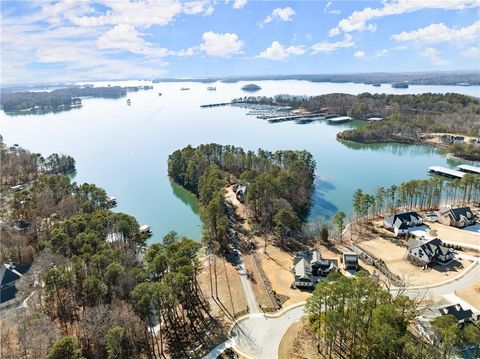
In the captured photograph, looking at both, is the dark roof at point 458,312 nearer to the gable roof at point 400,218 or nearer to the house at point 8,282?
the gable roof at point 400,218

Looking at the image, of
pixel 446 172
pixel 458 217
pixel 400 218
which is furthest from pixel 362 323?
pixel 446 172

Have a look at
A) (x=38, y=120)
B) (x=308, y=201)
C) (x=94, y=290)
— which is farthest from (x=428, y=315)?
(x=38, y=120)

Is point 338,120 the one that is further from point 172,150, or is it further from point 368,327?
point 368,327

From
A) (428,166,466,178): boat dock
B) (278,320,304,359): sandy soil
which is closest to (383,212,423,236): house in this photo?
(278,320,304,359): sandy soil

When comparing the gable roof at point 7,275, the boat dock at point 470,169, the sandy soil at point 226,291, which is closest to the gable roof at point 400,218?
the sandy soil at point 226,291

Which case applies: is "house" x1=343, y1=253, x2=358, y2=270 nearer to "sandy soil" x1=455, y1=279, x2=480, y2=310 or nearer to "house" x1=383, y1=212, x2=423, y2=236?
"sandy soil" x1=455, y1=279, x2=480, y2=310

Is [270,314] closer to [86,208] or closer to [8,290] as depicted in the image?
[8,290]
